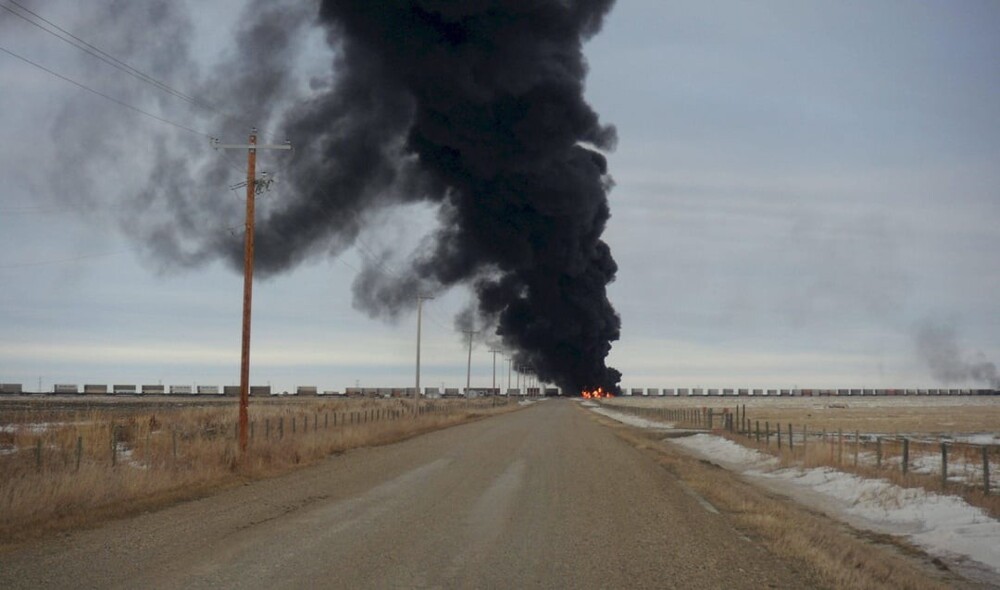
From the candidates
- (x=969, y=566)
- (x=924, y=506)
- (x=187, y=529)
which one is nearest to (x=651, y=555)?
(x=969, y=566)

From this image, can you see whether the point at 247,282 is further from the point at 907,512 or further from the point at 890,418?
the point at 890,418

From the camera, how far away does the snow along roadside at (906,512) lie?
10391mm

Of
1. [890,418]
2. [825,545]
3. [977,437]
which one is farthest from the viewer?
[890,418]

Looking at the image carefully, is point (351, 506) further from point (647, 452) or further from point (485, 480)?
point (647, 452)

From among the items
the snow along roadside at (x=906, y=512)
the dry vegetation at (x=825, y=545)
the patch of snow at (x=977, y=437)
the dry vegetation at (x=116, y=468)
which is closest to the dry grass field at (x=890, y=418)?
the patch of snow at (x=977, y=437)

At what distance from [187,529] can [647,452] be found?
17978 millimetres

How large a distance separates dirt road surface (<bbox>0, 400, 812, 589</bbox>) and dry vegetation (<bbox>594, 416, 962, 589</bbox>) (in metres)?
0.33

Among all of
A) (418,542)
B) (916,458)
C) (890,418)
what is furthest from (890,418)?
(418,542)

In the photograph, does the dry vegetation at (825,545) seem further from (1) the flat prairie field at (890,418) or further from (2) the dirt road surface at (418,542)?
(1) the flat prairie field at (890,418)

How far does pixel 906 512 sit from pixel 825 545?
418 cm

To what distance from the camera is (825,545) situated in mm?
10203

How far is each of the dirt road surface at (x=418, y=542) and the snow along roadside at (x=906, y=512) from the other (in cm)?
244

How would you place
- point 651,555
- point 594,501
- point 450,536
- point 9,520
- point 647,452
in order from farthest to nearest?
1. point 647,452
2. point 594,501
3. point 9,520
4. point 450,536
5. point 651,555

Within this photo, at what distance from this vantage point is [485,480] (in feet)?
55.5
